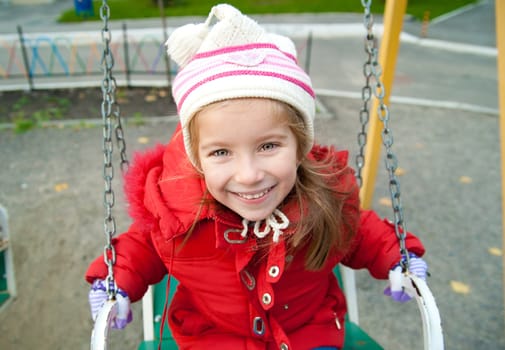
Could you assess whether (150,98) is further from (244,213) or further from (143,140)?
(244,213)

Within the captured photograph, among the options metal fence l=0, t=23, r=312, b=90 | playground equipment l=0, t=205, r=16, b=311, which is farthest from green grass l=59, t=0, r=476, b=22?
playground equipment l=0, t=205, r=16, b=311

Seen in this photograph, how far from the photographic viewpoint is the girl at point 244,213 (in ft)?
3.61

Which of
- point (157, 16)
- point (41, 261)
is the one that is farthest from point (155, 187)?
point (157, 16)

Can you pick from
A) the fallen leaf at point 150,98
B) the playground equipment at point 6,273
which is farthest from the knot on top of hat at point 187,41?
the fallen leaf at point 150,98

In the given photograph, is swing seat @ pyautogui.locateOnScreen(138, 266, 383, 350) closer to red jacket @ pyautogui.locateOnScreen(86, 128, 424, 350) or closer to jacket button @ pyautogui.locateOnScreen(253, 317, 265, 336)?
red jacket @ pyautogui.locateOnScreen(86, 128, 424, 350)

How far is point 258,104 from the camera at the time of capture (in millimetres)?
1080

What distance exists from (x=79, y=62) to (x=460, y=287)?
616 cm

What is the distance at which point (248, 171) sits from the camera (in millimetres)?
1102

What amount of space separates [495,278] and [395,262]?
1494mm

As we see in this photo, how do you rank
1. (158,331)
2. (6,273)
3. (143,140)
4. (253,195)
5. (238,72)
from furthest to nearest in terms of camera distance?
(143,140)
(6,273)
(158,331)
(253,195)
(238,72)

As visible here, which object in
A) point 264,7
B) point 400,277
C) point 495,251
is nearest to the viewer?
point 400,277

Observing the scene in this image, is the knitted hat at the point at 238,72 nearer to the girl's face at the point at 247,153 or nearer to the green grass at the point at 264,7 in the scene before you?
the girl's face at the point at 247,153

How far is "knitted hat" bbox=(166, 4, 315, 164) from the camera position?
42.3 inches

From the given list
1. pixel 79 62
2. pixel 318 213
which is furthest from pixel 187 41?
pixel 79 62
